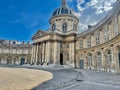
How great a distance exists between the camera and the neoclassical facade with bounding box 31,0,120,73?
19611 mm

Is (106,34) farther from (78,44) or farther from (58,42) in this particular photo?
(58,42)

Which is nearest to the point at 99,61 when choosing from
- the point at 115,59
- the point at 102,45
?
the point at 102,45

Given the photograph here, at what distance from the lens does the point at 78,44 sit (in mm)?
35812

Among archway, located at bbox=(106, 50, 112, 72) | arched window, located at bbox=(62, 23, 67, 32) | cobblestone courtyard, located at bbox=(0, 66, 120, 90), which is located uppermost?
arched window, located at bbox=(62, 23, 67, 32)

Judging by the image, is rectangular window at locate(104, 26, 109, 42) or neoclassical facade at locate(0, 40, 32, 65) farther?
neoclassical facade at locate(0, 40, 32, 65)

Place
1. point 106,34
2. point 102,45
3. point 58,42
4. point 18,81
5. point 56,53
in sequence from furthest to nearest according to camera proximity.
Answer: point 58,42
point 56,53
point 102,45
point 106,34
point 18,81

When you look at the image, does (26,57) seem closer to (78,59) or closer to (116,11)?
(78,59)

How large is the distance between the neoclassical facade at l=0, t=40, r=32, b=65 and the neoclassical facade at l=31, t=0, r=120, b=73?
695 inches

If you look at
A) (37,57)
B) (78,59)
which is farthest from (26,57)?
(78,59)

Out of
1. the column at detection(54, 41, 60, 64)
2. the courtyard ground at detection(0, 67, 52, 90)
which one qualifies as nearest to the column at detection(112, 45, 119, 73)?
the courtyard ground at detection(0, 67, 52, 90)

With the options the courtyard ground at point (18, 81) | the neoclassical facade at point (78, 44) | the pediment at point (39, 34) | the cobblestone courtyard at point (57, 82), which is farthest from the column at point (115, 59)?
the pediment at point (39, 34)

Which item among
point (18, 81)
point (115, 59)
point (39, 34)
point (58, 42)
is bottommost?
point (18, 81)

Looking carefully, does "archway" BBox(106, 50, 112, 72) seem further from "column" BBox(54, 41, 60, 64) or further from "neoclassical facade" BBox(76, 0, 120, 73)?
"column" BBox(54, 41, 60, 64)

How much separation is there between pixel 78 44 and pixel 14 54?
118ft
